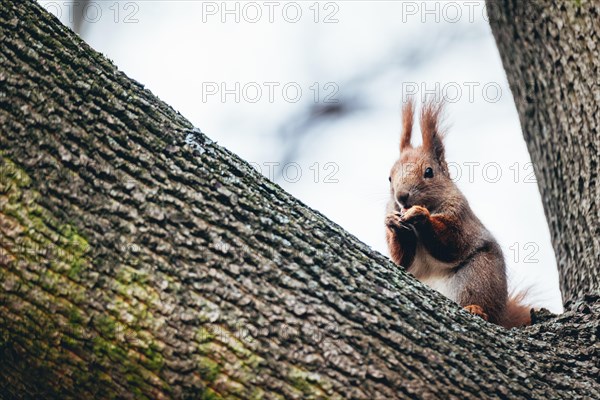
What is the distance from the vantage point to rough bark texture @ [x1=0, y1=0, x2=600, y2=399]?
122 cm

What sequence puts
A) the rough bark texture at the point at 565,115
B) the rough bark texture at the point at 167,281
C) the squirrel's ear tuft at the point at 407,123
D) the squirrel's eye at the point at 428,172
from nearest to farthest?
the rough bark texture at the point at 167,281, the rough bark texture at the point at 565,115, the squirrel's eye at the point at 428,172, the squirrel's ear tuft at the point at 407,123

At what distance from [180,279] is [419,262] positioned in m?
2.00

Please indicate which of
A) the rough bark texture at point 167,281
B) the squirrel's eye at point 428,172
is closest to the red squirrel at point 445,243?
the squirrel's eye at point 428,172

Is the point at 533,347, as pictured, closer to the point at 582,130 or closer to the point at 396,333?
the point at 396,333

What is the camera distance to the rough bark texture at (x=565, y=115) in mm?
2180

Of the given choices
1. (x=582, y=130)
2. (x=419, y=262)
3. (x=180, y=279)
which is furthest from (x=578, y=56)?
(x=180, y=279)

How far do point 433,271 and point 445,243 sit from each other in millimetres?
131

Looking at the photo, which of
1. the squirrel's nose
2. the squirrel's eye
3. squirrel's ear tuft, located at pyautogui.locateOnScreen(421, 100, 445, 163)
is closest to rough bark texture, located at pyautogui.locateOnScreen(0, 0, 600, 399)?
the squirrel's nose

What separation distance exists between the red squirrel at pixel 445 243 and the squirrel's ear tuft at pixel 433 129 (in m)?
0.10

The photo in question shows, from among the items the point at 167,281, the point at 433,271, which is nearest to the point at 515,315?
the point at 433,271

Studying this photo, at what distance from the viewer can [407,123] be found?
3.83m

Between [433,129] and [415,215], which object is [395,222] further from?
[433,129]

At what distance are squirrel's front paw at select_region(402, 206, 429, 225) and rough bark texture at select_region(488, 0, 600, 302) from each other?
22.9 inches

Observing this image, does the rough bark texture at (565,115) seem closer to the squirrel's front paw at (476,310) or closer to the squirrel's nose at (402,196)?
the squirrel's front paw at (476,310)
